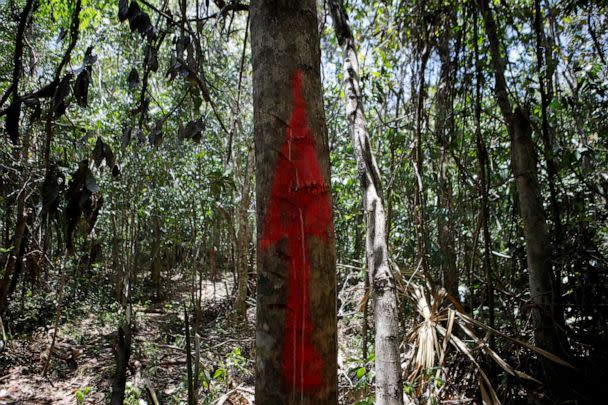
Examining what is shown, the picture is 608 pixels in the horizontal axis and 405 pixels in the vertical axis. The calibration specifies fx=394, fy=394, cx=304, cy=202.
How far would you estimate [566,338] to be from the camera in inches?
112

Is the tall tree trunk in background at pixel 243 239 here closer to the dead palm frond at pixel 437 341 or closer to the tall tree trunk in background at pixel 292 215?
the dead palm frond at pixel 437 341

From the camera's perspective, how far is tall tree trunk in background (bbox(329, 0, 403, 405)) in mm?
2066

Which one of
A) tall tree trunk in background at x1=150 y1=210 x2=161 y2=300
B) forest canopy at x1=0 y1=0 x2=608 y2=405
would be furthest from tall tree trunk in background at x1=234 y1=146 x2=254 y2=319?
tall tree trunk in background at x1=150 y1=210 x2=161 y2=300

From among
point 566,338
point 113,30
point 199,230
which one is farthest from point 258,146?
point 199,230

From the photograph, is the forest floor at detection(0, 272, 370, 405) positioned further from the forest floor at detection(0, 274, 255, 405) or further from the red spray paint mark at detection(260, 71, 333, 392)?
the red spray paint mark at detection(260, 71, 333, 392)

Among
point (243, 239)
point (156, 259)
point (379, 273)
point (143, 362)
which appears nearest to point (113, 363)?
point (143, 362)

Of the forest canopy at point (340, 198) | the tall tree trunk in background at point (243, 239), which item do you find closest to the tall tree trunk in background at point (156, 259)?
the forest canopy at point (340, 198)

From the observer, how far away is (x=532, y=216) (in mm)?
2973

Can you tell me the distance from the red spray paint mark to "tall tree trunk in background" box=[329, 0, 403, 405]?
4.26ft

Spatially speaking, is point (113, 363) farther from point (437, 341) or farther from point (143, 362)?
point (437, 341)

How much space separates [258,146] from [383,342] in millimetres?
1537

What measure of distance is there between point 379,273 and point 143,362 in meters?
4.79

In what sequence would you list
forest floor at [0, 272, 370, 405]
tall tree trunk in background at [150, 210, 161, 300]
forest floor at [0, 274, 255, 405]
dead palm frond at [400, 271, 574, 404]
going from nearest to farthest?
dead palm frond at [400, 271, 574, 404] → forest floor at [0, 272, 370, 405] → forest floor at [0, 274, 255, 405] → tall tree trunk in background at [150, 210, 161, 300]

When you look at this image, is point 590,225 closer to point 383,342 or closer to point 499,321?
point 499,321
